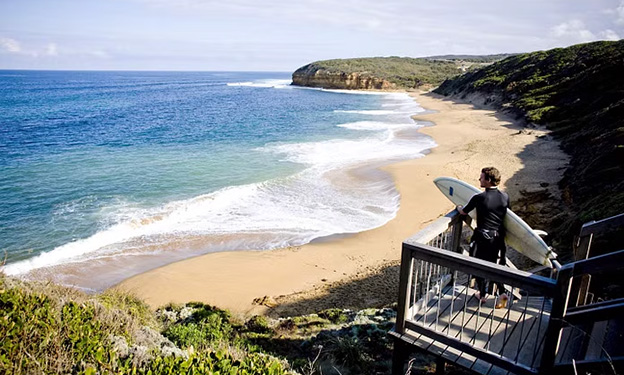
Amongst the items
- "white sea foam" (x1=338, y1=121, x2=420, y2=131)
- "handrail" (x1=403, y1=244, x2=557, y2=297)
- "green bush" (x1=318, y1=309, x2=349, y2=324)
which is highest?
"handrail" (x1=403, y1=244, x2=557, y2=297)

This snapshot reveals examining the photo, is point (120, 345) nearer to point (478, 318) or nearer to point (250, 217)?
point (478, 318)

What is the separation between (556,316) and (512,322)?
1280 mm

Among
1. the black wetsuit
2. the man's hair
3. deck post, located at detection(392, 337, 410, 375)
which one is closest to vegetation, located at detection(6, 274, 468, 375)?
deck post, located at detection(392, 337, 410, 375)

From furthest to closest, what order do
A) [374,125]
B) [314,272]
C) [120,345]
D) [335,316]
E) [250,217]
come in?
[374,125]
[250,217]
[314,272]
[335,316]
[120,345]

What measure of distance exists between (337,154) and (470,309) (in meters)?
19.3

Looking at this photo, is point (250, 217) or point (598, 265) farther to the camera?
point (250, 217)

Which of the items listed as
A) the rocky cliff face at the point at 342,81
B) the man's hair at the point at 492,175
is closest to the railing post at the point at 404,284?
the man's hair at the point at 492,175

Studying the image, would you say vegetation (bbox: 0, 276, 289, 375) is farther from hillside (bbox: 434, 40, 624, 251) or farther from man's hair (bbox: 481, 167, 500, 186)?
hillside (bbox: 434, 40, 624, 251)

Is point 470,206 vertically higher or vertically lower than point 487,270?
higher

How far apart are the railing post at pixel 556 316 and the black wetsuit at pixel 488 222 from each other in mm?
1179

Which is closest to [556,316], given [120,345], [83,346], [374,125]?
[120,345]

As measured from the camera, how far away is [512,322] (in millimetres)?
4254

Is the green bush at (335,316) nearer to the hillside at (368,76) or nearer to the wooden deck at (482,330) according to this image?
the wooden deck at (482,330)

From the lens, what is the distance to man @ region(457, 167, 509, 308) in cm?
450
